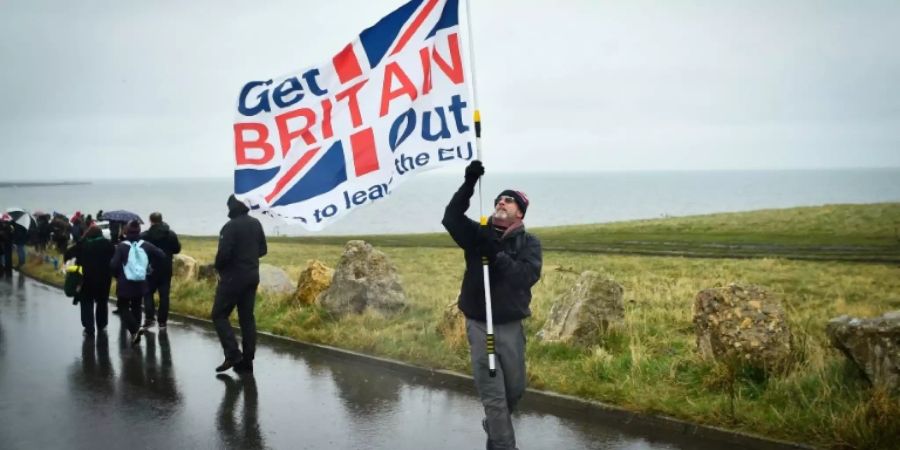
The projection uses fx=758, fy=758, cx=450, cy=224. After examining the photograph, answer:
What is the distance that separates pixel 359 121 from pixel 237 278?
2.98 metres

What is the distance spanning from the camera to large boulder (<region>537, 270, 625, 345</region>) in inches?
369

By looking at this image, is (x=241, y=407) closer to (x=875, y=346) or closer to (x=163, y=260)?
(x=163, y=260)

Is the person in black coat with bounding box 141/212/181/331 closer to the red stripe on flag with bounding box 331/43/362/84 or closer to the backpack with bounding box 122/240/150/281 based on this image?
the backpack with bounding box 122/240/150/281

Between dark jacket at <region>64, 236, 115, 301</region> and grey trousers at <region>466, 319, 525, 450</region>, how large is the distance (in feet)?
26.1

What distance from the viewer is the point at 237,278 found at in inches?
354

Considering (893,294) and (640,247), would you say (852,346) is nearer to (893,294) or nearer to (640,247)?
(893,294)

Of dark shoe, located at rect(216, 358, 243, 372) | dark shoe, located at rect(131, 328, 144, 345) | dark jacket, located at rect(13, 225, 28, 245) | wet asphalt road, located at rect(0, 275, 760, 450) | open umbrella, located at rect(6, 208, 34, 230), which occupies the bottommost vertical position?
wet asphalt road, located at rect(0, 275, 760, 450)

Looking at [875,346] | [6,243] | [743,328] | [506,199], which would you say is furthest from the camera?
[6,243]

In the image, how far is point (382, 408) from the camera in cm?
766

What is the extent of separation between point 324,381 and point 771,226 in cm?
3833

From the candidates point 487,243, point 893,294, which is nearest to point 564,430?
point 487,243

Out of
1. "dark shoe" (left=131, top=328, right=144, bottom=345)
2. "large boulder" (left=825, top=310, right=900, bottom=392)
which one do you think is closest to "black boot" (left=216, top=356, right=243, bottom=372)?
"dark shoe" (left=131, top=328, right=144, bottom=345)

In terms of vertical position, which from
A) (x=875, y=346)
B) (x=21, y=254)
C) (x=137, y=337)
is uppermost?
(x=21, y=254)

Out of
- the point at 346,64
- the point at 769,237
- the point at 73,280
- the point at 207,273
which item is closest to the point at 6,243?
the point at 207,273
